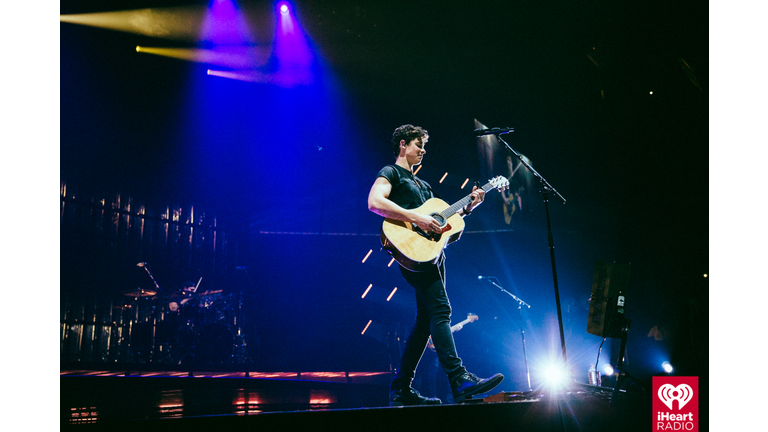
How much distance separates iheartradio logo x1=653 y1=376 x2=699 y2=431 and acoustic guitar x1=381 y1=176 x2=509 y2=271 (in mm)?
1457

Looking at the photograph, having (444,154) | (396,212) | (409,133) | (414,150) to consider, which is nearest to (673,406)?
(396,212)

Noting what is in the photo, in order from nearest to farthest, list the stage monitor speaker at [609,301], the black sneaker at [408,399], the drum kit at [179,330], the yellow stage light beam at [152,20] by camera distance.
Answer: the black sneaker at [408,399]
the stage monitor speaker at [609,301]
the yellow stage light beam at [152,20]
the drum kit at [179,330]

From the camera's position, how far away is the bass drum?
23.3ft

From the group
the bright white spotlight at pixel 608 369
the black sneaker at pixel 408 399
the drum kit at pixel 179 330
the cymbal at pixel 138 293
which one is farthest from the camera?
the bright white spotlight at pixel 608 369

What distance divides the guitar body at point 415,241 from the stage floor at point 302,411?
812 millimetres

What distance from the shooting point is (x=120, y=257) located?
7219mm

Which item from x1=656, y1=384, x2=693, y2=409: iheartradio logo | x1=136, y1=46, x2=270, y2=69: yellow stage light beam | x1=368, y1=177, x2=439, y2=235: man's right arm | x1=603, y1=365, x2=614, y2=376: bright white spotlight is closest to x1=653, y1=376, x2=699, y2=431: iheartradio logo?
x1=656, y1=384, x2=693, y2=409: iheartradio logo

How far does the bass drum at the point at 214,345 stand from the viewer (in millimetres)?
Answer: 7102

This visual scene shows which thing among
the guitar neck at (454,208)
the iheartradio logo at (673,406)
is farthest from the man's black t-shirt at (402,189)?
the iheartradio logo at (673,406)

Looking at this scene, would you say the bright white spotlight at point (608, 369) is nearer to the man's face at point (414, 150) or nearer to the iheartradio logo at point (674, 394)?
the iheartradio logo at point (674, 394)

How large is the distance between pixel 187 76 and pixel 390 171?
17.0ft

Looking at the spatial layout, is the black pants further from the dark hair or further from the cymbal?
the cymbal

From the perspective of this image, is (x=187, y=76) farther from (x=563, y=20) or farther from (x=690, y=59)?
(x=690, y=59)

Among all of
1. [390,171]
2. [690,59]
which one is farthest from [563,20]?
[390,171]
